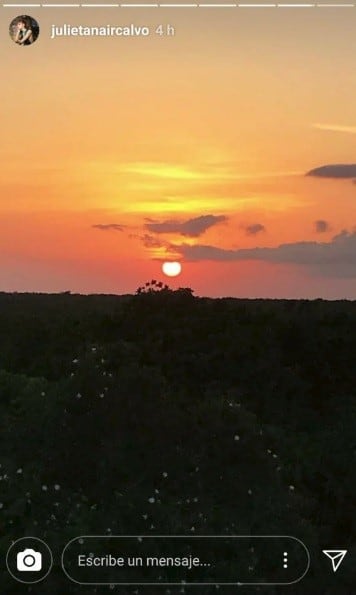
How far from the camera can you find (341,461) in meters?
11.8

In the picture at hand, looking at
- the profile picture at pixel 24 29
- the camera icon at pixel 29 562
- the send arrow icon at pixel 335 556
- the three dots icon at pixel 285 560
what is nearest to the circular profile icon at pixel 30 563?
the camera icon at pixel 29 562

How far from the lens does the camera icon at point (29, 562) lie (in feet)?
22.2

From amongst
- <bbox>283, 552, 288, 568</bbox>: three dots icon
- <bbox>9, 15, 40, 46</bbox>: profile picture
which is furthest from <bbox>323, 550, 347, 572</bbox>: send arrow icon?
<bbox>9, 15, 40, 46</bbox>: profile picture

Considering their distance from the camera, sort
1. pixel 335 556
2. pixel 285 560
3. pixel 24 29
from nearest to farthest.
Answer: pixel 285 560 < pixel 335 556 < pixel 24 29

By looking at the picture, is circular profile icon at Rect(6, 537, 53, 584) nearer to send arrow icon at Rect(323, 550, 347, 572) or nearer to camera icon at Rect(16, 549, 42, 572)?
camera icon at Rect(16, 549, 42, 572)

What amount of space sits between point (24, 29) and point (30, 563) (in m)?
4.48

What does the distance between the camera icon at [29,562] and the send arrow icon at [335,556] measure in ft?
7.34

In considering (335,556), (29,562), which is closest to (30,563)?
(29,562)

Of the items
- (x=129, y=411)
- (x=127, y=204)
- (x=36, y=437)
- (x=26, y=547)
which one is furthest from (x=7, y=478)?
(x=127, y=204)

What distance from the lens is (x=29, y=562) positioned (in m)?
6.78

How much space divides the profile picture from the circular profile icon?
168 inches

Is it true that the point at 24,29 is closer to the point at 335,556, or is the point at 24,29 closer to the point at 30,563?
the point at 30,563

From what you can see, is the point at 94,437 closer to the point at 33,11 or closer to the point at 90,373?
the point at 90,373

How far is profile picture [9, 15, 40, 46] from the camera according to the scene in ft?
24.8
